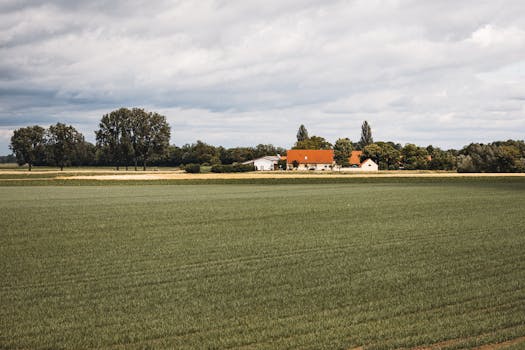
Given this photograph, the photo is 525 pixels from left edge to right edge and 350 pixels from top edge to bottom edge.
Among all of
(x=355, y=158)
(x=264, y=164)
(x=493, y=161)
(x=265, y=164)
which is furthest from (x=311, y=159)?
(x=493, y=161)

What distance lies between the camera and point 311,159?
399 ft

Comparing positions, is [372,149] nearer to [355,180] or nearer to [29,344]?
[355,180]

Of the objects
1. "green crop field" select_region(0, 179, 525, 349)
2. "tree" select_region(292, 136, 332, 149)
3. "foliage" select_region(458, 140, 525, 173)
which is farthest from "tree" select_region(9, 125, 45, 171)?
"green crop field" select_region(0, 179, 525, 349)

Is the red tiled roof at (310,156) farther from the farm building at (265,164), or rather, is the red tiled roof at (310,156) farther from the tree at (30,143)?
the tree at (30,143)

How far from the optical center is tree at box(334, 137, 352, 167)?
13225cm

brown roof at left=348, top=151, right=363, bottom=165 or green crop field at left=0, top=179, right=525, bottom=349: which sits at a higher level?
brown roof at left=348, top=151, right=363, bottom=165

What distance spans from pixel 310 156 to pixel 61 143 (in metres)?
58.7

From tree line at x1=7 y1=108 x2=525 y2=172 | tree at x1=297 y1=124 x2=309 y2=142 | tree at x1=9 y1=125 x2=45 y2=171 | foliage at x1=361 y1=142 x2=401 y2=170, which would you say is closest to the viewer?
tree line at x1=7 y1=108 x2=525 y2=172

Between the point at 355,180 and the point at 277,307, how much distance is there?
5690 centimetres

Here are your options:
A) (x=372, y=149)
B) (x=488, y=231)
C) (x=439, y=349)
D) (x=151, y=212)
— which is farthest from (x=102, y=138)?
(x=439, y=349)

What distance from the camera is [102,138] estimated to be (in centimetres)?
11056

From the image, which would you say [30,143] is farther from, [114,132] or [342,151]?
[342,151]

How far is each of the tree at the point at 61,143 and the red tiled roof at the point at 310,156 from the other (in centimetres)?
5084

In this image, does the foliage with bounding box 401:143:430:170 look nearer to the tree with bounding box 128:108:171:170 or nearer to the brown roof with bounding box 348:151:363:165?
the brown roof with bounding box 348:151:363:165
